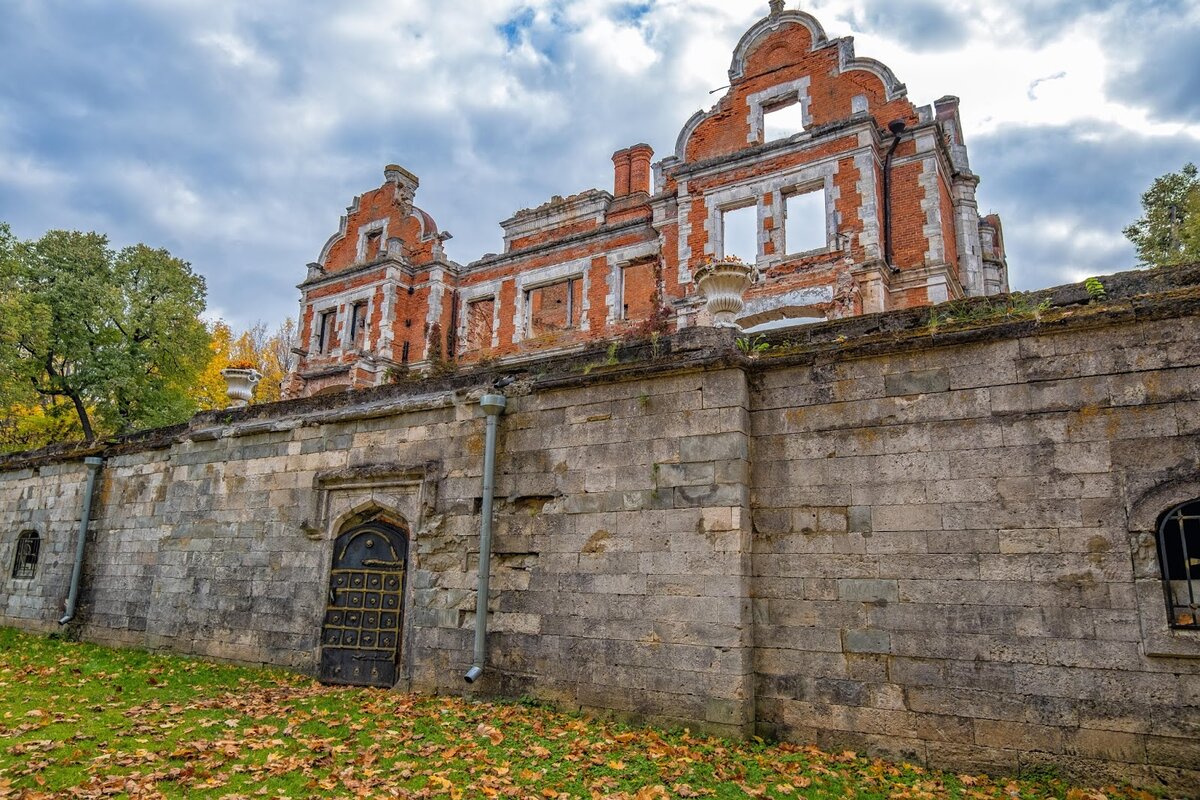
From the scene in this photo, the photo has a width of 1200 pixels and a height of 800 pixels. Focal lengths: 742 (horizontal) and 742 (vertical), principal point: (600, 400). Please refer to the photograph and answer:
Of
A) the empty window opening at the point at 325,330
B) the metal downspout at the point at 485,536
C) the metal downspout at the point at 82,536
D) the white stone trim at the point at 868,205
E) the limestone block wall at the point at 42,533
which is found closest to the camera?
the metal downspout at the point at 485,536

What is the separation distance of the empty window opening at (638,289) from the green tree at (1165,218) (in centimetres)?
1557

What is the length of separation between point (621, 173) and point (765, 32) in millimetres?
6430

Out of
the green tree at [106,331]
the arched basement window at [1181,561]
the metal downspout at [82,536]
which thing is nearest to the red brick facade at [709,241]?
the green tree at [106,331]

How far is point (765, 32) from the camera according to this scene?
18688 mm

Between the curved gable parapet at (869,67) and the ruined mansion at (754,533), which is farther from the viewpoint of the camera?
the curved gable parapet at (869,67)

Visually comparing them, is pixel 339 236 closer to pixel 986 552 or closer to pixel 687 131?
pixel 687 131

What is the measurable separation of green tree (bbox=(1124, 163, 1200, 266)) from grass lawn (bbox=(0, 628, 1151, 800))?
23.5 metres

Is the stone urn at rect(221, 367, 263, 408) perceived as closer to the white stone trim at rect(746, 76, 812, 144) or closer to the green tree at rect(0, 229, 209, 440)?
the white stone trim at rect(746, 76, 812, 144)

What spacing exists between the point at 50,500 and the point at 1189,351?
17.8 metres

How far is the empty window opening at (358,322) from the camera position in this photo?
2416 cm

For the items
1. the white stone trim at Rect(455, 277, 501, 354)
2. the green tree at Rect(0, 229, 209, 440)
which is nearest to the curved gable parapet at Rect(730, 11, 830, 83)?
the white stone trim at Rect(455, 277, 501, 354)

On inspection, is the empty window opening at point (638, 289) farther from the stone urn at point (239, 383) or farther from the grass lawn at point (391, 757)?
the grass lawn at point (391, 757)

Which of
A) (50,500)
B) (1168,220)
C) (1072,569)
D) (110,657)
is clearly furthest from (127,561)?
(1168,220)

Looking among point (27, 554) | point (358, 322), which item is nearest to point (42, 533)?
point (27, 554)
